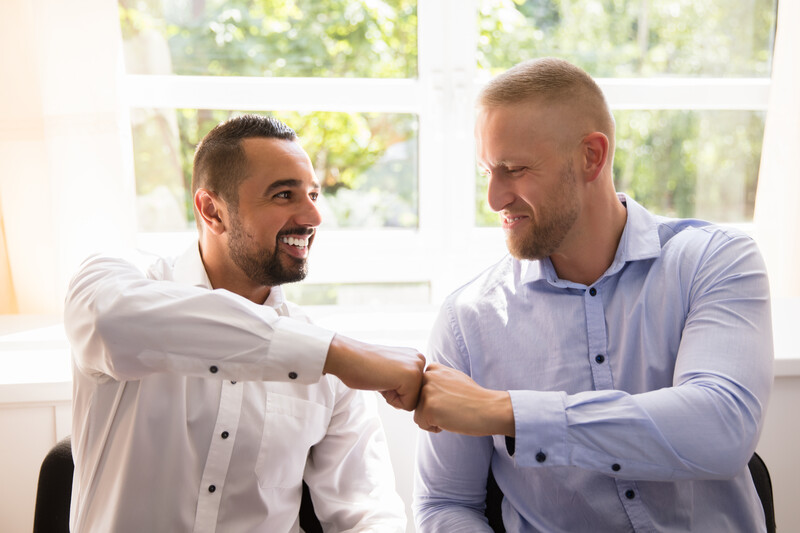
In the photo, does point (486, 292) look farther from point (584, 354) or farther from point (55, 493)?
point (55, 493)

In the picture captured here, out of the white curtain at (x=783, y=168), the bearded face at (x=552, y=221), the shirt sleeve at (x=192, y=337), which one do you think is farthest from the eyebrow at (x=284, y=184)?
the white curtain at (x=783, y=168)

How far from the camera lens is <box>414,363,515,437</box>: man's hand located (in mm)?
1300

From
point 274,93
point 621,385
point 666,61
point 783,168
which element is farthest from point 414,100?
point 621,385

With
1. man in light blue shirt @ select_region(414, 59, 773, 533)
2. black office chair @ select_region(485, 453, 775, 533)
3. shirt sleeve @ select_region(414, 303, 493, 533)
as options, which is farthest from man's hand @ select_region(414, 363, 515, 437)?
black office chair @ select_region(485, 453, 775, 533)

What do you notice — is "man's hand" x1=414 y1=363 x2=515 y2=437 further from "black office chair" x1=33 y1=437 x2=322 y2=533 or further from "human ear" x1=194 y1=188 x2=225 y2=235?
"black office chair" x1=33 y1=437 x2=322 y2=533

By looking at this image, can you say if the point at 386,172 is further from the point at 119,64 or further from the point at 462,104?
the point at 119,64

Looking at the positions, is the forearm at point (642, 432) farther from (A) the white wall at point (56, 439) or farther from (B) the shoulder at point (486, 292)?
(A) the white wall at point (56, 439)

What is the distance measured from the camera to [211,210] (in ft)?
5.71

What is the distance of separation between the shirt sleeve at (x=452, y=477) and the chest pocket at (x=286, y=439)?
0.91 ft

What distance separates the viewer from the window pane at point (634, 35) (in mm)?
2707

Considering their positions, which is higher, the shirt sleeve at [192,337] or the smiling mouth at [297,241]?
the smiling mouth at [297,241]

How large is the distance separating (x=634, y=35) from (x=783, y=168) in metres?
0.75

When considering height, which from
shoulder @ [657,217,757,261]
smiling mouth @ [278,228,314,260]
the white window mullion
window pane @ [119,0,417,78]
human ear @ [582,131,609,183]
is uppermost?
window pane @ [119,0,417,78]

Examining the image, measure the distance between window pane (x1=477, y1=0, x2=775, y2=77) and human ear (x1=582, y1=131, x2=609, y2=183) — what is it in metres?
1.23
